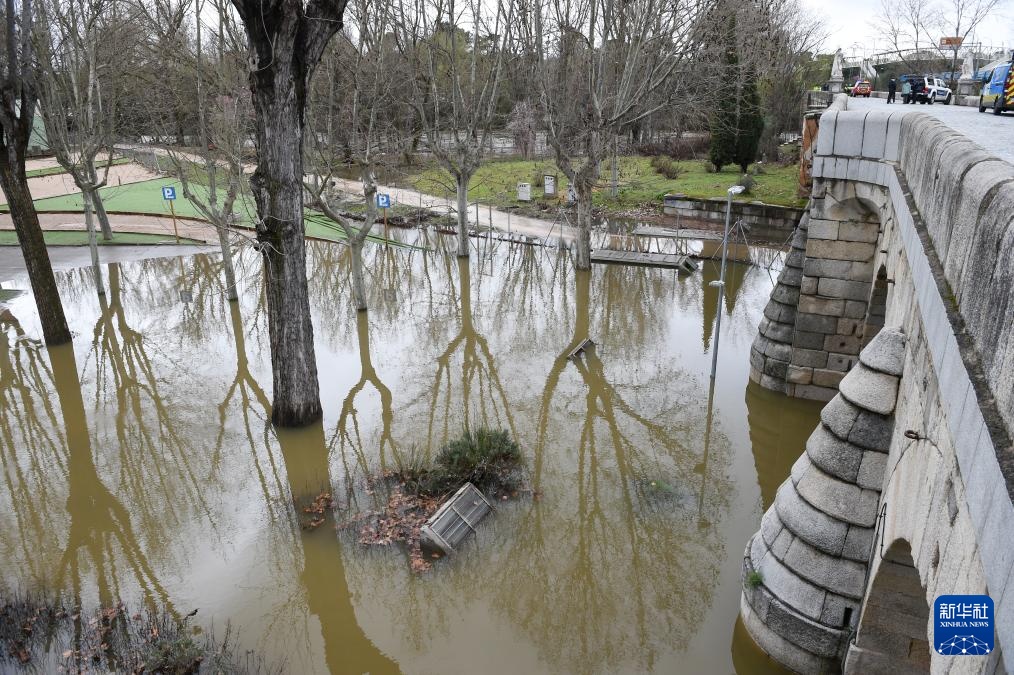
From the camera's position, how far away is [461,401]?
1375 centimetres

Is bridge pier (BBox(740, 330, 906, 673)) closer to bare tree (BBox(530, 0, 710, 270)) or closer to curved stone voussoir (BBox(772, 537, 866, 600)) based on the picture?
curved stone voussoir (BBox(772, 537, 866, 600))

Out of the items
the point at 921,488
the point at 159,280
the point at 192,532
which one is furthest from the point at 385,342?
the point at 921,488

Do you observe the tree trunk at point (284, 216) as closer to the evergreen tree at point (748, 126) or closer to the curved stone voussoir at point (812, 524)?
the curved stone voussoir at point (812, 524)

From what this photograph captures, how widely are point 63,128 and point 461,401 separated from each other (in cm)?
1334

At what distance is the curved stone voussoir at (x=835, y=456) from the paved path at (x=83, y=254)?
2297 centimetres

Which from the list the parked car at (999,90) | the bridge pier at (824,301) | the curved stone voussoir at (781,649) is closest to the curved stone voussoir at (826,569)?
the curved stone voussoir at (781,649)

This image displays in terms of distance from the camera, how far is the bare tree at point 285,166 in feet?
34.6

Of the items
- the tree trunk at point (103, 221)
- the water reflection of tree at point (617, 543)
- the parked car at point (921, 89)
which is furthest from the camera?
the tree trunk at point (103, 221)

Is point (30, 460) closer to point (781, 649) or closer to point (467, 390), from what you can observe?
point (467, 390)

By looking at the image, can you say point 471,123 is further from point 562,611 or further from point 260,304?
point 562,611

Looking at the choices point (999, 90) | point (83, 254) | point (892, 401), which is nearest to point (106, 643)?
point (892, 401)

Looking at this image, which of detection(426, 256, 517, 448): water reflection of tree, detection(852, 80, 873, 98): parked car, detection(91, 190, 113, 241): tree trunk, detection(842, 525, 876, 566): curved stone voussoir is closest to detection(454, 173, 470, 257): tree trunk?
→ detection(426, 256, 517, 448): water reflection of tree

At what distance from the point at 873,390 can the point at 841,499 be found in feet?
3.69

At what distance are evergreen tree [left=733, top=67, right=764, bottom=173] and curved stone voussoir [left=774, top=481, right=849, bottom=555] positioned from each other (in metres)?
30.1
